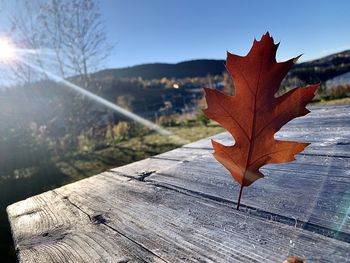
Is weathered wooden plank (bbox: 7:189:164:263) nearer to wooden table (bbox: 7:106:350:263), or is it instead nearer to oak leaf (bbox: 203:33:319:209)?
wooden table (bbox: 7:106:350:263)

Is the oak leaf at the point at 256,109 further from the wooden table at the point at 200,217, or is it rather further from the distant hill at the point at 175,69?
the distant hill at the point at 175,69

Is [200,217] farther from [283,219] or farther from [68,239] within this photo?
[68,239]

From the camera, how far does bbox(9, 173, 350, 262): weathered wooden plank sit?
1.73 ft

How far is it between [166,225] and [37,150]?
7635 mm

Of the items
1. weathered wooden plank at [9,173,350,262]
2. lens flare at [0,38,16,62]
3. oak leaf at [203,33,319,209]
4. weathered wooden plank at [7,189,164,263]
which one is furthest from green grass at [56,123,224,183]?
lens flare at [0,38,16,62]

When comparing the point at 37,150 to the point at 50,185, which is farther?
the point at 37,150

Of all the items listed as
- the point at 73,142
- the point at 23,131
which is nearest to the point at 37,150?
the point at 23,131

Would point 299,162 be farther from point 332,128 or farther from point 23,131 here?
point 23,131

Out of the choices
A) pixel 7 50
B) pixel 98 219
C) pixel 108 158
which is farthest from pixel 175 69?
pixel 98 219

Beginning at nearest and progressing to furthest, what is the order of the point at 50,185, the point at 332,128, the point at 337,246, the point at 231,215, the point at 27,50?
the point at 337,246, the point at 231,215, the point at 332,128, the point at 50,185, the point at 27,50

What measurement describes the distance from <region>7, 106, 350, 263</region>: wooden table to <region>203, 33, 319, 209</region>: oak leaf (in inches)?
5.4

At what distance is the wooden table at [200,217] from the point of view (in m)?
0.56

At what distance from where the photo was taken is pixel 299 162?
101cm

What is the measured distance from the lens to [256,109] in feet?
1.82
